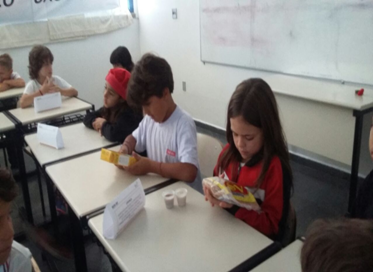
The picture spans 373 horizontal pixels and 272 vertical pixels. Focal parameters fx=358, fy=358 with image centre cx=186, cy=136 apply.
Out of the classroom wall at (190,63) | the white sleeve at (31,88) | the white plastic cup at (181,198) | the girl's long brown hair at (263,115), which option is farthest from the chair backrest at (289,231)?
the white sleeve at (31,88)

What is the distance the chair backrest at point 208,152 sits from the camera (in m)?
1.82

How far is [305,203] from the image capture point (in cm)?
269

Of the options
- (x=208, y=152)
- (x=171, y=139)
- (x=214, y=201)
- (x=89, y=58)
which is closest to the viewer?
(x=214, y=201)

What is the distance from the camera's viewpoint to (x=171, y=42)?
4660 millimetres

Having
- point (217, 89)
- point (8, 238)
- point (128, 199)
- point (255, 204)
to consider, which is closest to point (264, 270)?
point (255, 204)

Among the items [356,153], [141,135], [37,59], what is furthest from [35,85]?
[356,153]

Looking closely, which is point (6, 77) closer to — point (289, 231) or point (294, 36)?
point (294, 36)

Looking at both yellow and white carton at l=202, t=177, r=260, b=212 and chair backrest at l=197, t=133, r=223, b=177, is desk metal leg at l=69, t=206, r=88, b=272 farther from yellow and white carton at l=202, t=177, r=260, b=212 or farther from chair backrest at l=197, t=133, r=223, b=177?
yellow and white carton at l=202, t=177, r=260, b=212

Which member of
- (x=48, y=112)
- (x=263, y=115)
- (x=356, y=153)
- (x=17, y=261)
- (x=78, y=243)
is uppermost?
(x=263, y=115)

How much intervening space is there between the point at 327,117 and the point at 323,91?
242 millimetres

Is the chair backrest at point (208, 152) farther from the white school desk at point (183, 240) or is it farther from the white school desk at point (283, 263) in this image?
A: the white school desk at point (283, 263)

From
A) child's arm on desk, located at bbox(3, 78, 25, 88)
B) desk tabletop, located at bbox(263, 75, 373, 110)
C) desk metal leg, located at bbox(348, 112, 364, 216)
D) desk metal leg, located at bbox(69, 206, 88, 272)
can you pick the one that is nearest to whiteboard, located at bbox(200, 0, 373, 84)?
desk tabletop, located at bbox(263, 75, 373, 110)

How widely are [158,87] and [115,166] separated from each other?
45cm

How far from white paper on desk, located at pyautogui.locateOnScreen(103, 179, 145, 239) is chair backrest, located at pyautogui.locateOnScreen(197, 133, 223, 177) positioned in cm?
59
